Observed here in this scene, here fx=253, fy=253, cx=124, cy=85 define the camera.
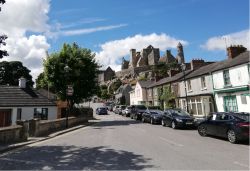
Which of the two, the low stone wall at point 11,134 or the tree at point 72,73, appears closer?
the low stone wall at point 11,134

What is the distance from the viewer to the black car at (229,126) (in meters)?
12.4

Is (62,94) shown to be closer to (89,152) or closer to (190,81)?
(190,81)

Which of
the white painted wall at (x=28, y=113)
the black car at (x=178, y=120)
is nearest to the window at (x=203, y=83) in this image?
the black car at (x=178, y=120)

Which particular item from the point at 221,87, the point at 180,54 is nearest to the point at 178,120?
the point at 221,87

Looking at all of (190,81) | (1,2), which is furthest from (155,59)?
(1,2)

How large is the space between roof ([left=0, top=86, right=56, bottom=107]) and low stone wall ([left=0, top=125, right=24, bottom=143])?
16.5 metres

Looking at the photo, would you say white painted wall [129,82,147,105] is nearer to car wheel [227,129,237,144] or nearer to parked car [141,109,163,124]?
parked car [141,109,163,124]

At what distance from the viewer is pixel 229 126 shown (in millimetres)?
13281

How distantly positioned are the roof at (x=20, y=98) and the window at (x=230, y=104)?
21.9m

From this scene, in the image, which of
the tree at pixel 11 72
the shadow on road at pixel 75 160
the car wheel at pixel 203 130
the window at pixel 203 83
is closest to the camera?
the shadow on road at pixel 75 160

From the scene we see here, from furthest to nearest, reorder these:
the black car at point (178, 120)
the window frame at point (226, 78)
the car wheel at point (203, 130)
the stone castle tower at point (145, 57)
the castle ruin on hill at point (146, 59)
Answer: the stone castle tower at point (145, 57), the castle ruin on hill at point (146, 59), the window frame at point (226, 78), the black car at point (178, 120), the car wheel at point (203, 130)

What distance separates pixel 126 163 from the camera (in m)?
8.49

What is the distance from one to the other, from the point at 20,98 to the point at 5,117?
12.2 feet

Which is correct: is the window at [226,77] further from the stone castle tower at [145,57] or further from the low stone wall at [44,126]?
the stone castle tower at [145,57]
